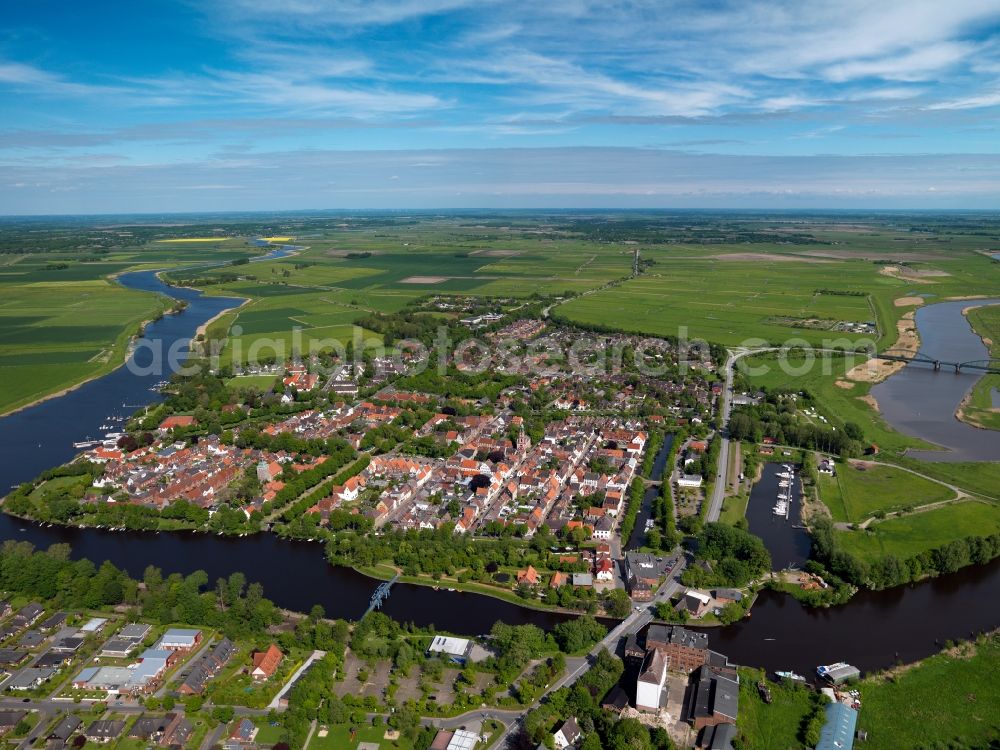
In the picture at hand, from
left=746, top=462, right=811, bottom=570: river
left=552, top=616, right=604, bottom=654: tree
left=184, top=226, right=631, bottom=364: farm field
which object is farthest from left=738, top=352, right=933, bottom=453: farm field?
left=184, top=226, right=631, bottom=364: farm field

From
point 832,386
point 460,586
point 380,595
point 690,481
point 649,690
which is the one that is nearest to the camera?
point 649,690

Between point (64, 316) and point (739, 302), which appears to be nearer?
point (64, 316)

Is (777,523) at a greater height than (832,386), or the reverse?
(832,386)

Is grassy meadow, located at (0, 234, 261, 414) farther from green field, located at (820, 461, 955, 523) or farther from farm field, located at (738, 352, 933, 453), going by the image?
farm field, located at (738, 352, 933, 453)

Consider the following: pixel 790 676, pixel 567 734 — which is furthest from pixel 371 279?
pixel 567 734

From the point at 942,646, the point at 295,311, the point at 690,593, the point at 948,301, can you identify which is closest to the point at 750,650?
the point at 690,593

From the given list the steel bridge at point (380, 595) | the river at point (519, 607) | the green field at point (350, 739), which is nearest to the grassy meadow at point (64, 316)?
the river at point (519, 607)

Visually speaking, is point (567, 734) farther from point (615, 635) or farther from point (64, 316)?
point (64, 316)

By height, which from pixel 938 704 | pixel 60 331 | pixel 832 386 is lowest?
pixel 938 704
